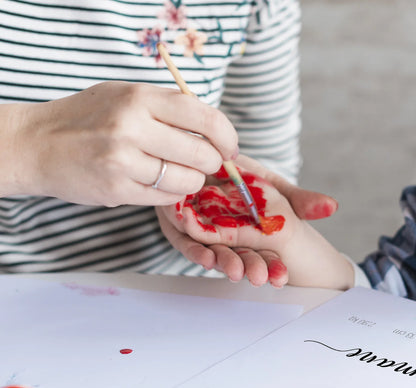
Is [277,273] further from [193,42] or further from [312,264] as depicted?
[193,42]

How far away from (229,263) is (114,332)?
12 centimetres

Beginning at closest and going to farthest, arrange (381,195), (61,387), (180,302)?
1. (61,387)
2. (180,302)
3. (381,195)

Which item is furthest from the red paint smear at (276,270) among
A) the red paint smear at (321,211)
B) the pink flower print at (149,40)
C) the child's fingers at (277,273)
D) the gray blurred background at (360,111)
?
the gray blurred background at (360,111)

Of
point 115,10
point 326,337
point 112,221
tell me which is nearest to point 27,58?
point 115,10

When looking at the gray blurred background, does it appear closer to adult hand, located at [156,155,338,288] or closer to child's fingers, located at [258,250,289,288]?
adult hand, located at [156,155,338,288]

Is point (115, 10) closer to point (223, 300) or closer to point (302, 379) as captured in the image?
point (223, 300)

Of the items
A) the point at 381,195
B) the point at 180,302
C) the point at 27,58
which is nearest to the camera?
the point at 180,302

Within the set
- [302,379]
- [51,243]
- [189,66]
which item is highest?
[189,66]

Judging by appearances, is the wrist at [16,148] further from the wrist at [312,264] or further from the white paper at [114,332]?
the wrist at [312,264]

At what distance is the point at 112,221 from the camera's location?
766 millimetres

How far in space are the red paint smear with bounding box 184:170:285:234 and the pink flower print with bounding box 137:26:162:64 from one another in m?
0.21

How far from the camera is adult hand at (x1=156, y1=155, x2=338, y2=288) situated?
516 millimetres

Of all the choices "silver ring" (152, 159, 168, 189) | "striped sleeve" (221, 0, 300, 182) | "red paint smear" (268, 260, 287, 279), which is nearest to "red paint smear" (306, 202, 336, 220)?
"red paint smear" (268, 260, 287, 279)

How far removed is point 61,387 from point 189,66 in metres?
0.47
